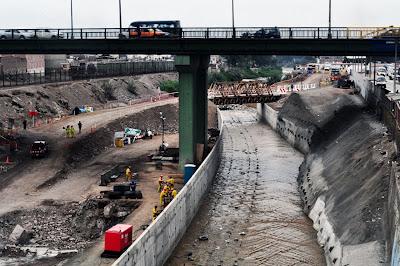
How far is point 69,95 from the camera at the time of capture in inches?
3735

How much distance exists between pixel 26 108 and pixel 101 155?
22.6 metres

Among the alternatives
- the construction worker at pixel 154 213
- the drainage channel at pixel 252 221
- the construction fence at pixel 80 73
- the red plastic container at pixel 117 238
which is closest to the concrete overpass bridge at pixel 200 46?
the drainage channel at pixel 252 221

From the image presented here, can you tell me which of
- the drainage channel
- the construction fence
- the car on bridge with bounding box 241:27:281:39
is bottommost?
the drainage channel

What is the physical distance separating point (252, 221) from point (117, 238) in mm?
12811

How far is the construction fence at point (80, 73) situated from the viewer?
8960 cm

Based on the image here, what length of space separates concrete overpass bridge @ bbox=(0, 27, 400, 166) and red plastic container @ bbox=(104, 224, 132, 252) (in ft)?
69.0

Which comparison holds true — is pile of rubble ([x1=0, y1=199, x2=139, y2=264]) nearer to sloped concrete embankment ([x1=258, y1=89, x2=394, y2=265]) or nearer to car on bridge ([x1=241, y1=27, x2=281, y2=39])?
sloped concrete embankment ([x1=258, y1=89, x2=394, y2=265])

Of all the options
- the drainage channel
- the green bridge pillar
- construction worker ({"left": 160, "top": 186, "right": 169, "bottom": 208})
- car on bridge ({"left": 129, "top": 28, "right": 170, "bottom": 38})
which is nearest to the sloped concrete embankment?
the drainage channel

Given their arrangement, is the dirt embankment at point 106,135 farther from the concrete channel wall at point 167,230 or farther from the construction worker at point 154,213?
the concrete channel wall at point 167,230

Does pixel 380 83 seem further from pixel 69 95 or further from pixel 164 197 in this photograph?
pixel 69 95

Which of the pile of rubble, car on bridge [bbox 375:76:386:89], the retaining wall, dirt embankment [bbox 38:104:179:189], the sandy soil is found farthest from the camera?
the retaining wall

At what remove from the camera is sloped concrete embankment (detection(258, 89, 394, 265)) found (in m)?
27.8

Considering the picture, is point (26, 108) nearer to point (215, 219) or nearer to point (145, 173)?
point (145, 173)

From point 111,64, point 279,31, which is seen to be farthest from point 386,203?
point 111,64
